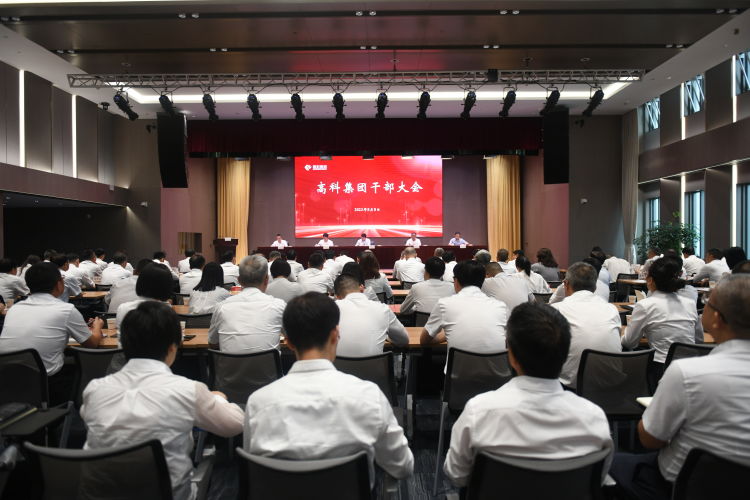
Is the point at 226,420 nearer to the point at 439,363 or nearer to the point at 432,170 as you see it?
the point at 439,363

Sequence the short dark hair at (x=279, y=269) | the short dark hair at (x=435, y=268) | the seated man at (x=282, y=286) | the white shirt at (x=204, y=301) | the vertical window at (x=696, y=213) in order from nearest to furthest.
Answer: the white shirt at (x=204, y=301), the short dark hair at (x=435, y=268), the seated man at (x=282, y=286), the short dark hair at (x=279, y=269), the vertical window at (x=696, y=213)

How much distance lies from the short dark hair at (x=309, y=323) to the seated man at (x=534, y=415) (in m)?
0.49

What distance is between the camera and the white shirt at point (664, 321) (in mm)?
3074

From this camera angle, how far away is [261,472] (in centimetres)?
140

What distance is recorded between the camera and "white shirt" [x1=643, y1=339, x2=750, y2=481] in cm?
154

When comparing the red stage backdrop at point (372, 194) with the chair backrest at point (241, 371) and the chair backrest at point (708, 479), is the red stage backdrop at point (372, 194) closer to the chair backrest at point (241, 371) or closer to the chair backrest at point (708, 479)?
the chair backrest at point (241, 371)

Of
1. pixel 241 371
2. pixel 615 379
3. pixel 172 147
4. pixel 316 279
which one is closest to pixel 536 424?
pixel 615 379

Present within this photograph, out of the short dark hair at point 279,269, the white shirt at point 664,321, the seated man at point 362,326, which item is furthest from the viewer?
the short dark hair at point 279,269

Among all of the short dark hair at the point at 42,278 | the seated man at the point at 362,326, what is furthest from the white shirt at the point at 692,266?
the short dark hair at the point at 42,278

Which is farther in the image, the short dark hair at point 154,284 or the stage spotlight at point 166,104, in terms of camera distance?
the stage spotlight at point 166,104

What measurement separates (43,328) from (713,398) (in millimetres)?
3228

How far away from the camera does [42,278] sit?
307 centimetres

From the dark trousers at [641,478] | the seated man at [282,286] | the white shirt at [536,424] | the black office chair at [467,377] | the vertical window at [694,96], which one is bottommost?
the dark trousers at [641,478]

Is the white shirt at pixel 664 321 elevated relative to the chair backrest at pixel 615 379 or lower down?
elevated
